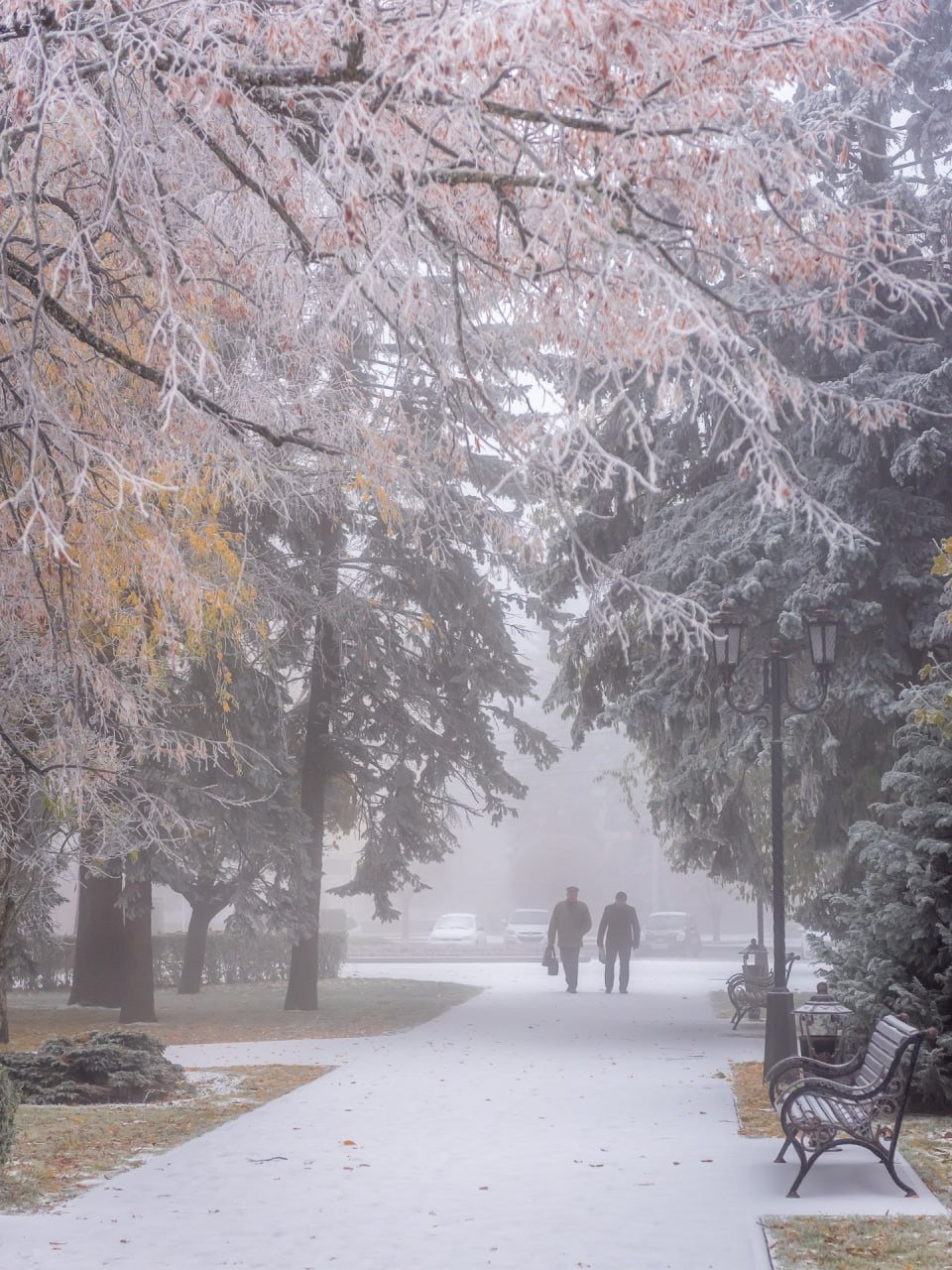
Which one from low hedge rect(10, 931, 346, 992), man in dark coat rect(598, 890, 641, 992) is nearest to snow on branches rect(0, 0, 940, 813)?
man in dark coat rect(598, 890, 641, 992)

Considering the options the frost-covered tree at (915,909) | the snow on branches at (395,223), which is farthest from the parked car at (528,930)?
the snow on branches at (395,223)

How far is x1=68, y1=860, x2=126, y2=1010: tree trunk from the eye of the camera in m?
22.2

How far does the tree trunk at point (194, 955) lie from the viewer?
2573 centimetres

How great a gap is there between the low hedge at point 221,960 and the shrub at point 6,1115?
19499 mm

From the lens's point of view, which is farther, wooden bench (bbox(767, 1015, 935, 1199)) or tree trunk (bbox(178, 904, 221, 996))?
tree trunk (bbox(178, 904, 221, 996))

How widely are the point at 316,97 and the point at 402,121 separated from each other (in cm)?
83

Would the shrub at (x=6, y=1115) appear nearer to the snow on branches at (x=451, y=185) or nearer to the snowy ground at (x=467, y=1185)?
the snowy ground at (x=467, y=1185)

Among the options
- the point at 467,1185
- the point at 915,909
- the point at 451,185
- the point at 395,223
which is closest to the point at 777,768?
the point at 915,909

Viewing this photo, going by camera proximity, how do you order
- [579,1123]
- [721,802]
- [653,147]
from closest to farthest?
[653,147], [579,1123], [721,802]

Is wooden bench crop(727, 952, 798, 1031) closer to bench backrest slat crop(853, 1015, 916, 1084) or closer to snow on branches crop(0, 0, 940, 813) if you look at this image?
bench backrest slat crop(853, 1015, 916, 1084)

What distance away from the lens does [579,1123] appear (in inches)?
403

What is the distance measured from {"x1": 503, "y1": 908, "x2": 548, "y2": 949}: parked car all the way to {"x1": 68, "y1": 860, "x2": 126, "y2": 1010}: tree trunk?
25.7 meters

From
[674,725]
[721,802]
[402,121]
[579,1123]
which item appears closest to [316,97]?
[402,121]

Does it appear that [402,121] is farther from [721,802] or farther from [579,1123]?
[721,802]
